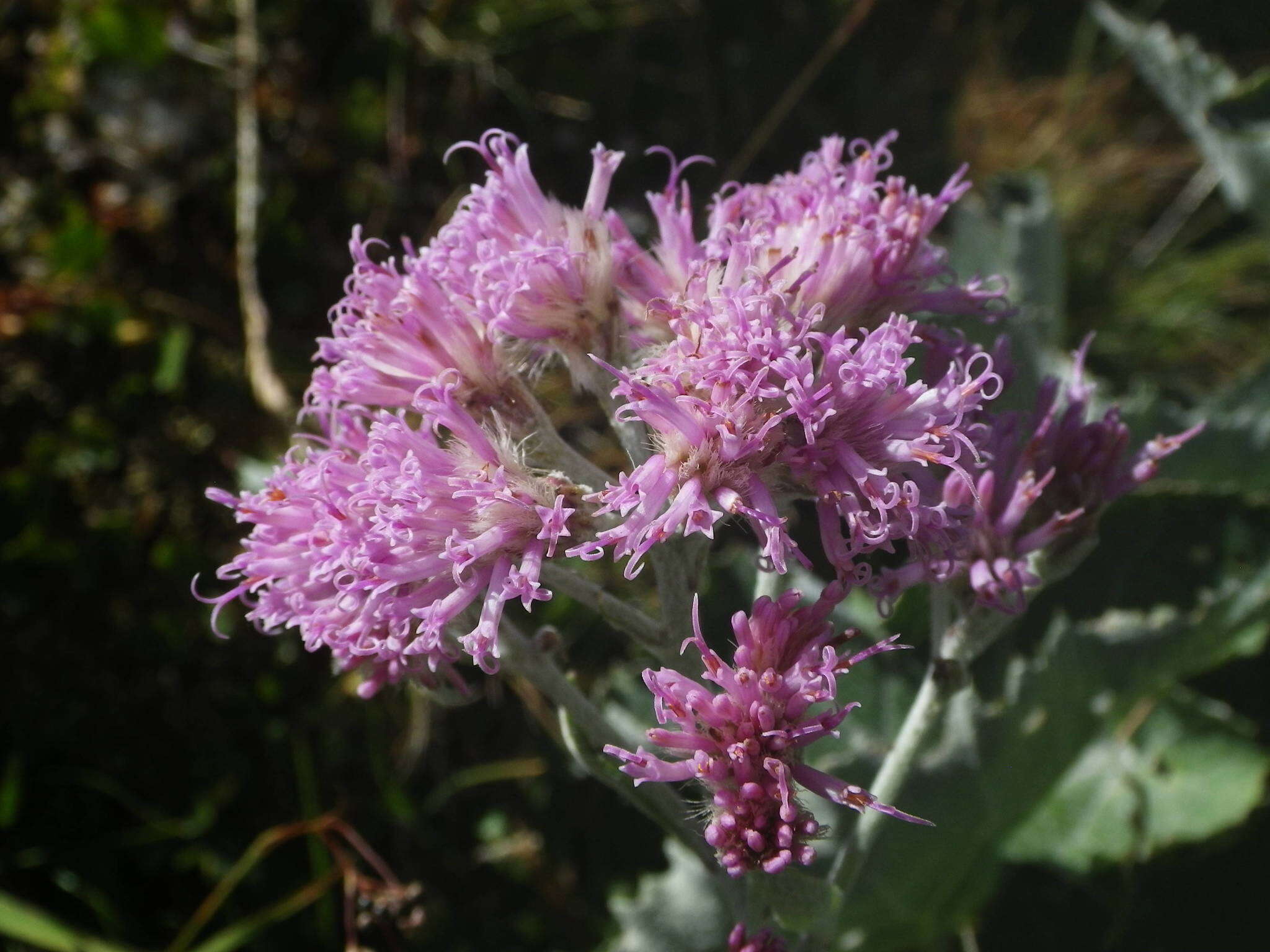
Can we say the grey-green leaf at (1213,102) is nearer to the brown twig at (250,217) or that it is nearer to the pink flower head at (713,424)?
the pink flower head at (713,424)

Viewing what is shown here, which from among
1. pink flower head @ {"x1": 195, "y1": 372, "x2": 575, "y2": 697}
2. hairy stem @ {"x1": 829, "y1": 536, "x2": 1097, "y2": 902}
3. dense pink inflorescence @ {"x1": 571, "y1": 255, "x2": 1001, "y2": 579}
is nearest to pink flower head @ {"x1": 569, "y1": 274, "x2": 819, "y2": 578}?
dense pink inflorescence @ {"x1": 571, "y1": 255, "x2": 1001, "y2": 579}

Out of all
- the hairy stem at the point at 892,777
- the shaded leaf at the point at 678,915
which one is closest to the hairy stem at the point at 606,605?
the hairy stem at the point at 892,777

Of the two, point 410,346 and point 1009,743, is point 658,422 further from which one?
point 1009,743

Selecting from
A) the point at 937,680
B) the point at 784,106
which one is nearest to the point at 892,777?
the point at 937,680

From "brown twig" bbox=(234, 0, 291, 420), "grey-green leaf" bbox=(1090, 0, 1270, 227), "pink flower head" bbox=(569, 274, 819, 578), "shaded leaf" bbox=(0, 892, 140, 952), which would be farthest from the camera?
"brown twig" bbox=(234, 0, 291, 420)

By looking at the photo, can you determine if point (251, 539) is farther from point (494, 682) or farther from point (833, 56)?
point (833, 56)

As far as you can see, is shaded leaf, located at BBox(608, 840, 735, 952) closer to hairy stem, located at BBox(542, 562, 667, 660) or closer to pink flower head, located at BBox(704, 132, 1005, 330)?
hairy stem, located at BBox(542, 562, 667, 660)
